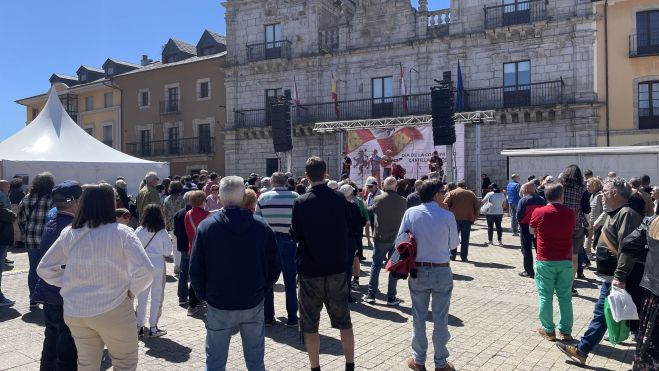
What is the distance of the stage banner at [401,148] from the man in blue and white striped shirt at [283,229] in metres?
16.1

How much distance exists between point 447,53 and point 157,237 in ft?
69.7

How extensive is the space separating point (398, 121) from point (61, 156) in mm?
13746

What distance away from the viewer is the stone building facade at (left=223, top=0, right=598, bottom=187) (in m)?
22.4

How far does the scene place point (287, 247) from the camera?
643 cm

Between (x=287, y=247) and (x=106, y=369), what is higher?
(x=287, y=247)

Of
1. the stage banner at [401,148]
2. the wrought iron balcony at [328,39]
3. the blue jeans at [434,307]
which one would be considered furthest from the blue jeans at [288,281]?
the wrought iron balcony at [328,39]

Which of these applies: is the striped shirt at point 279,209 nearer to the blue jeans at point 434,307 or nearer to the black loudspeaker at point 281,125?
the blue jeans at point 434,307

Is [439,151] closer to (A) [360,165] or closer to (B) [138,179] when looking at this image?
(A) [360,165]

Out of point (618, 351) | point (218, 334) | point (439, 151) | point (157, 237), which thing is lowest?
point (618, 351)

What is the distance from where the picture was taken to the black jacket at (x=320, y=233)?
4.47 m

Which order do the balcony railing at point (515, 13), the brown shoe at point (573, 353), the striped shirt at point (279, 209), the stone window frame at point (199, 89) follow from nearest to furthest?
the brown shoe at point (573, 353) → the striped shirt at point (279, 209) → the balcony railing at point (515, 13) → the stone window frame at point (199, 89)

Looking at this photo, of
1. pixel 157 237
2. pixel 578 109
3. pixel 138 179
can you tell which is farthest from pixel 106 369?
pixel 578 109

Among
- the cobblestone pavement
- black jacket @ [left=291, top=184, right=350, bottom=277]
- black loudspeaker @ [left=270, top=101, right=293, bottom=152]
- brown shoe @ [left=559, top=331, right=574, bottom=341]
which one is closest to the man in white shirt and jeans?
the cobblestone pavement

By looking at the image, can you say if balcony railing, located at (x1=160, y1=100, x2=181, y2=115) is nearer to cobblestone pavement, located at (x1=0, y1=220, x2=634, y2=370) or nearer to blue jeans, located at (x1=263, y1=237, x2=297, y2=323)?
cobblestone pavement, located at (x1=0, y1=220, x2=634, y2=370)
